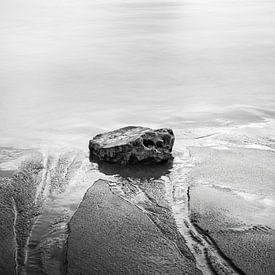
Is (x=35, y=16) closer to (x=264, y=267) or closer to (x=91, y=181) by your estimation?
(x=91, y=181)

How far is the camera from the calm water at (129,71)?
6.05 metres

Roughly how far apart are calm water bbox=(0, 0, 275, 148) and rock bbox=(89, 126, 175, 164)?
0.61 meters

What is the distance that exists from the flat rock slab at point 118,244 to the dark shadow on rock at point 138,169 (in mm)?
524

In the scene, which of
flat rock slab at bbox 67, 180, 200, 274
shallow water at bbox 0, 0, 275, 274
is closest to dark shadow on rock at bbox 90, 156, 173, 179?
→ shallow water at bbox 0, 0, 275, 274

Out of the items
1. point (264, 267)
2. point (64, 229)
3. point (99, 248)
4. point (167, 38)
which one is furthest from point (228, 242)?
point (167, 38)

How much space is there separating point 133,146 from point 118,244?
1427 mm

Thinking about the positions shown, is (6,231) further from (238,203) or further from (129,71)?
(129,71)

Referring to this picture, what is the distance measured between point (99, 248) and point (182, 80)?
18.7 ft

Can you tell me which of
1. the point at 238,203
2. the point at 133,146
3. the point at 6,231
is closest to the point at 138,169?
the point at 133,146

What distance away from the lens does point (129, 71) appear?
29.1ft

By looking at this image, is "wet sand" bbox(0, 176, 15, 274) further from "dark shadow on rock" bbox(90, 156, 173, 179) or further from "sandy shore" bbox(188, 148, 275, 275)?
"sandy shore" bbox(188, 148, 275, 275)

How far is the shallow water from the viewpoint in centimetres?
373

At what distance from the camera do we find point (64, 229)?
10.6 feet

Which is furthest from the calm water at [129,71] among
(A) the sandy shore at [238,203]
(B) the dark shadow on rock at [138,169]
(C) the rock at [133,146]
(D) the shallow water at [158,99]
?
(A) the sandy shore at [238,203]
